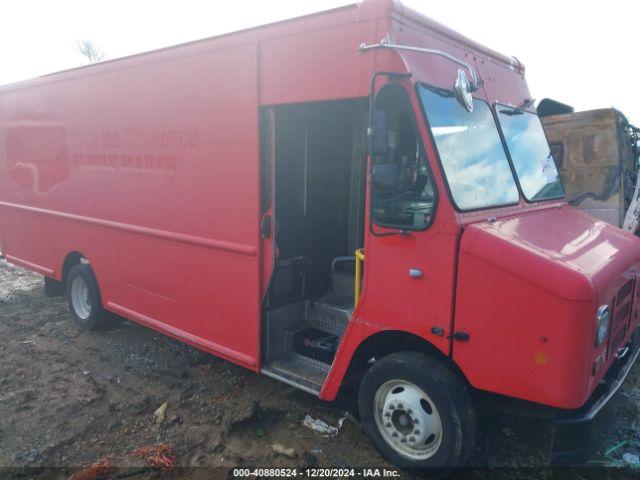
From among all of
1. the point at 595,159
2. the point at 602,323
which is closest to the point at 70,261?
the point at 602,323

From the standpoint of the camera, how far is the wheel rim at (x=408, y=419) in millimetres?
3381

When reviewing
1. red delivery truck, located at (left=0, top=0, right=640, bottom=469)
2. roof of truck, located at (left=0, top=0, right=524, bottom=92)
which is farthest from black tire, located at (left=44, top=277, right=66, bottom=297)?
roof of truck, located at (left=0, top=0, right=524, bottom=92)

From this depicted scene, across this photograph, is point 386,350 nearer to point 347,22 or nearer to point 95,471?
point 95,471

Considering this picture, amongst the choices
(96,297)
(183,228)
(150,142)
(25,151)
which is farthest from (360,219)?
(25,151)

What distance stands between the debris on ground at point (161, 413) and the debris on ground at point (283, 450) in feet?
3.45

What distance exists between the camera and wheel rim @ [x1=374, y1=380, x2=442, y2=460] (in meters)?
3.38

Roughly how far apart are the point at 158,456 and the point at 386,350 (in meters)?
1.85

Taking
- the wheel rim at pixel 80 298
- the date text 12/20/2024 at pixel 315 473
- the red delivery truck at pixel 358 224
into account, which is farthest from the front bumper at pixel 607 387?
the wheel rim at pixel 80 298

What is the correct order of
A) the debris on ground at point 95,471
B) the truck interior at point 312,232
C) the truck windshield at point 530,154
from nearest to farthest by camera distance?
the debris on ground at point 95,471 < the truck windshield at point 530,154 < the truck interior at point 312,232

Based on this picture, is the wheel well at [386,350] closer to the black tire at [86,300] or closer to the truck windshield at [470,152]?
the truck windshield at [470,152]

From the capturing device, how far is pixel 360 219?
514 cm

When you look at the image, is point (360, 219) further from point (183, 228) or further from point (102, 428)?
point (102, 428)

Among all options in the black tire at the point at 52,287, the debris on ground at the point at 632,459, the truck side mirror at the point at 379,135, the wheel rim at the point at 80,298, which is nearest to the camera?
the truck side mirror at the point at 379,135

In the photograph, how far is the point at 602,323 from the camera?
2.91 m
